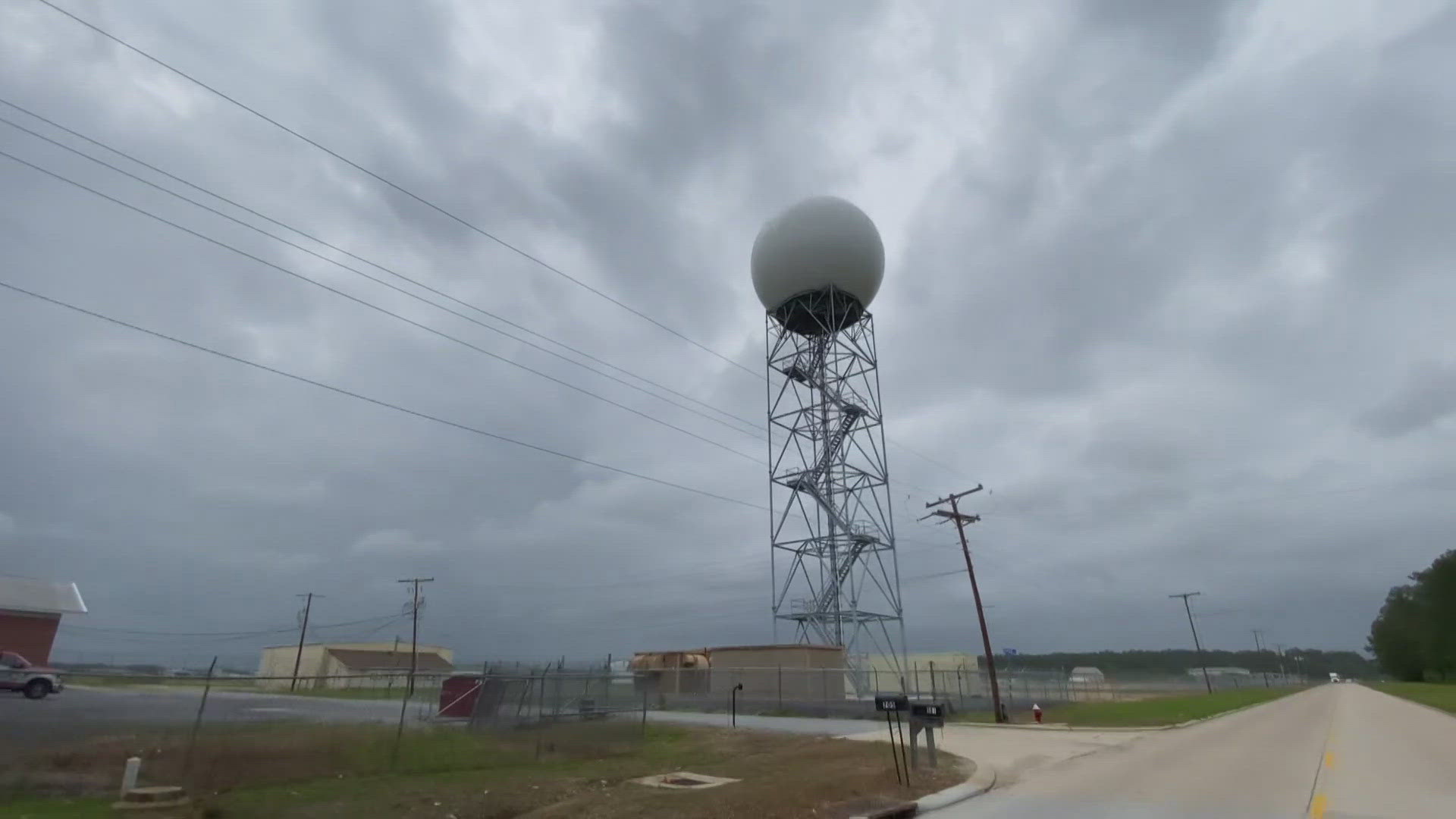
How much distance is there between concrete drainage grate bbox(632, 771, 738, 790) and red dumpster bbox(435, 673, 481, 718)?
7.90 metres

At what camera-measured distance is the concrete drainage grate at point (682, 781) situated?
513 inches

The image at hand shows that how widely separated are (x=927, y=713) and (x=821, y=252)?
25.2 meters

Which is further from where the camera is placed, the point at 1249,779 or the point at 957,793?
the point at 1249,779

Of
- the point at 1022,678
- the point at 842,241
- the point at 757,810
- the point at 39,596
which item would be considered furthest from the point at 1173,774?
the point at 39,596

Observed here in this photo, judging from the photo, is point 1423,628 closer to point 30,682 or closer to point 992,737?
point 992,737

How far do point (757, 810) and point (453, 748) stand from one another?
291 inches

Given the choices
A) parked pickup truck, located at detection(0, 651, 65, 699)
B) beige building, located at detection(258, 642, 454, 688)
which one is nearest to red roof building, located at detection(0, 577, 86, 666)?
parked pickup truck, located at detection(0, 651, 65, 699)

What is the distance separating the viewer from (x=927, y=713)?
14.8 metres

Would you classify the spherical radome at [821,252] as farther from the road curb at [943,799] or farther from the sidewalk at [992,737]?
the road curb at [943,799]

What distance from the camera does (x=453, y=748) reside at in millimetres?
15281

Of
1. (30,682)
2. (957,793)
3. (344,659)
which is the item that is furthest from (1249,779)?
(344,659)

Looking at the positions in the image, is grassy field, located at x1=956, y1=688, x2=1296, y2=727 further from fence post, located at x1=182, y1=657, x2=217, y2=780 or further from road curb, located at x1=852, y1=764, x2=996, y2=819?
fence post, located at x1=182, y1=657, x2=217, y2=780

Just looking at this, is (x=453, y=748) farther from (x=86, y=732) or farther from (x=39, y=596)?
(x=39, y=596)

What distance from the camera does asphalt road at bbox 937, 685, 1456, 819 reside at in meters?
10.7
